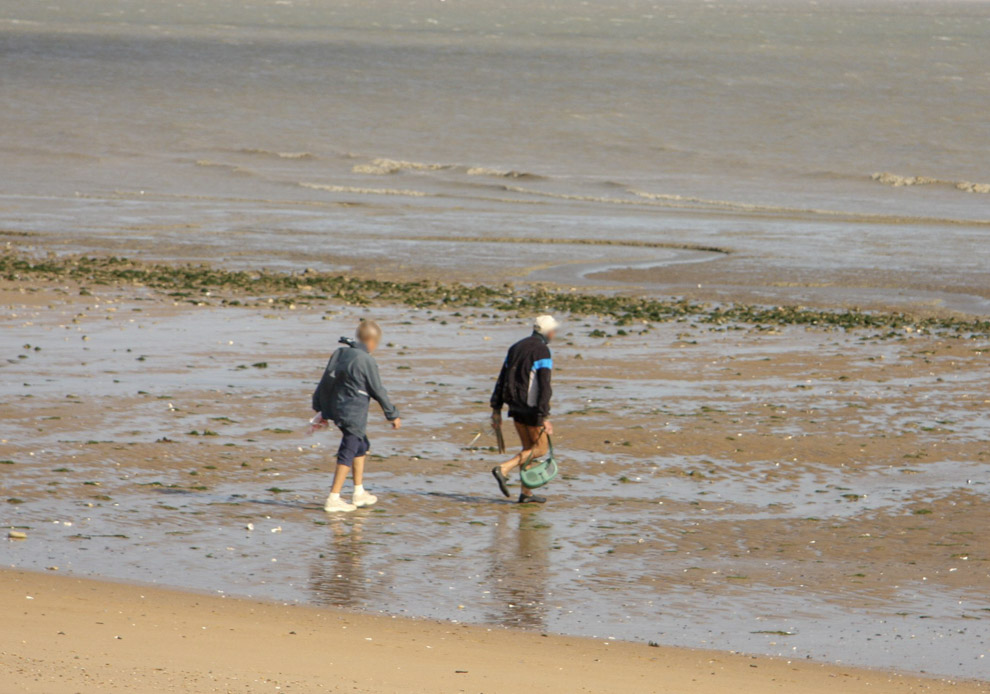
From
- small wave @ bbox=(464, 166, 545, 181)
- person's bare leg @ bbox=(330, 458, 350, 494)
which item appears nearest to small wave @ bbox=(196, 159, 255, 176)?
small wave @ bbox=(464, 166, 545, 181)

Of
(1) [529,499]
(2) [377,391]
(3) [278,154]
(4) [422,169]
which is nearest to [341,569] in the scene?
(2) [377,391]

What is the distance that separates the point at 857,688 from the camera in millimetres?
7031

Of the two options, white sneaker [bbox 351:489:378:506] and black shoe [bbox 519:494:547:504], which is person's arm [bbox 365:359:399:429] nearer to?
white sneaker [bbox 351:489:378:506]

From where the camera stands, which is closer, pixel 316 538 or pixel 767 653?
pixel 767 653

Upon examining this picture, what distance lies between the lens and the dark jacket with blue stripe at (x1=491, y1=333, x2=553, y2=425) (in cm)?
1088

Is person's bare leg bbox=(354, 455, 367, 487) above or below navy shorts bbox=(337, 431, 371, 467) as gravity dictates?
below

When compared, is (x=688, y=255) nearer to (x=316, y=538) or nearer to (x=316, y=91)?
(x=316, y=538)

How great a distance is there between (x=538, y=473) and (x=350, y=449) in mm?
1415

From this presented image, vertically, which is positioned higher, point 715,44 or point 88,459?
point 715,44

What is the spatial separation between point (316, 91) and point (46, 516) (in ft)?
233

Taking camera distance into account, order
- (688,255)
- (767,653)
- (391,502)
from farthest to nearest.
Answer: (688,255) < (391,502) < (767,653)

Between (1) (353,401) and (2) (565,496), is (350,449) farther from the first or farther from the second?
(2) (565,496)

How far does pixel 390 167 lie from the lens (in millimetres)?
51594

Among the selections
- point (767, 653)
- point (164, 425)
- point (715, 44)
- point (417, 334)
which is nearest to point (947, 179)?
point (417, 334)
